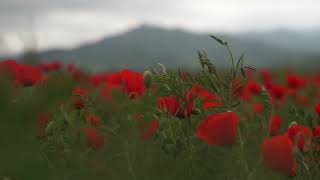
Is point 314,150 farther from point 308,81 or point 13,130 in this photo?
point 308,81

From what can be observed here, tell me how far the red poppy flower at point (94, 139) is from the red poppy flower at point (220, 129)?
46 cm

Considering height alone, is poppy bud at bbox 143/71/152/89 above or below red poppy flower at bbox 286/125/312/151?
above

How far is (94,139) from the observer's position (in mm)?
1674

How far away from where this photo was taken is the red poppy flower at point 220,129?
4.06 ft

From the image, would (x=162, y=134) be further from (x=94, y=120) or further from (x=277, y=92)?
(x=277, y=92)

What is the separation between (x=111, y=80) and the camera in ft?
7.27

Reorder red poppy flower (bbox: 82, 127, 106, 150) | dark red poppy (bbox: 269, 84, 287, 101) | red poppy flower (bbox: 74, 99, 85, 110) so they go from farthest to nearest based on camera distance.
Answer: dark red poppy (bbox: 269, 84, 287, 101)
red poppy flower (bbox: 74, 99, 85, 110)
red poppy flower (bbox: 82, 127, 106, 150)

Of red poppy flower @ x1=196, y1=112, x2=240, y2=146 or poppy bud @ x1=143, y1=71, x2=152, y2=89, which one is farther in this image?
poppy bud @ x1=143, y1=71, x2=152, y2=89

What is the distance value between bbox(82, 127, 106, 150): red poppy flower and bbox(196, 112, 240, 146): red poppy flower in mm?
462

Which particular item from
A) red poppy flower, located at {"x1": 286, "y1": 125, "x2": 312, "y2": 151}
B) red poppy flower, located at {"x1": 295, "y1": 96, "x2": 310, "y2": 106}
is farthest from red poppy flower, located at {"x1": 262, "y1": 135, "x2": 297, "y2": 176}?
red poppy flower, located at {"x1": 295, "y1": 96, "x2": 310, "y2": 106}

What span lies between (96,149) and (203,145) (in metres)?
0.36

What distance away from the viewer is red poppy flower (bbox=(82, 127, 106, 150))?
1649 mm

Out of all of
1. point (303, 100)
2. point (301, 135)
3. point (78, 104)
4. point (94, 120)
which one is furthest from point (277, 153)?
point (303, 100)

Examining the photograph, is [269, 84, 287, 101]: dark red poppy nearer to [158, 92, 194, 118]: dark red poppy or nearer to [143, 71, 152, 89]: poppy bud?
[143, 71, 152, 89]: poppy bud
